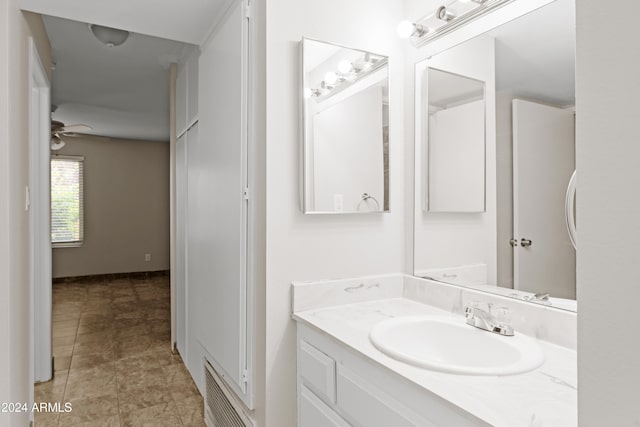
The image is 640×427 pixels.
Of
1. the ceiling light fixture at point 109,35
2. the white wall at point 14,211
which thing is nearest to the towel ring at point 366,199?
the white wall at point 14,211

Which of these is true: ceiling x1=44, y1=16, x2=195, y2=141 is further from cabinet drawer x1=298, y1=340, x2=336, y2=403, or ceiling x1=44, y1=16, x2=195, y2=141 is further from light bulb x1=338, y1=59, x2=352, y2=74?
cabinet drawer x1=298, y1=340, x2=336, y2=403

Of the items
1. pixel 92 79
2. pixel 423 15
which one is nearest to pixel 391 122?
pixel 423 15

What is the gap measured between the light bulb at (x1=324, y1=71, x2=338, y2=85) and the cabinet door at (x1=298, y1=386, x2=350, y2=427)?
122 centimetres

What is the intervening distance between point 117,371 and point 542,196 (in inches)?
125

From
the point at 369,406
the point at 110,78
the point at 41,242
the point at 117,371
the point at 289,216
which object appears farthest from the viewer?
the point at 110,78

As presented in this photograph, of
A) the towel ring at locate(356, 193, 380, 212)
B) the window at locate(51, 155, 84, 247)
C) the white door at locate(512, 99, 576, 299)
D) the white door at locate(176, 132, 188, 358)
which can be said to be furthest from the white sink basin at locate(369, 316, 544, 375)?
the window at locate(51, 155, 84, 247)

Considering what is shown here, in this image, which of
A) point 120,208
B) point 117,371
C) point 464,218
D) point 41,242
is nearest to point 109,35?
point 41,242

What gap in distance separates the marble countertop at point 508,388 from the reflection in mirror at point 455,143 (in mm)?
631

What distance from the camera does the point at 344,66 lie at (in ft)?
5.58

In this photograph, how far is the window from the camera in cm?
661

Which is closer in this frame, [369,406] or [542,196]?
[369,406]

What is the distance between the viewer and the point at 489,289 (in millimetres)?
1512

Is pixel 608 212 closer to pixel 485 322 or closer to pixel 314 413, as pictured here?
pixel 485 322

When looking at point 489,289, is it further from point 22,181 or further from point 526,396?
point 22,181
